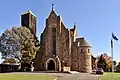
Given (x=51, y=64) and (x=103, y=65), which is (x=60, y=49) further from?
(x=103, y=65)

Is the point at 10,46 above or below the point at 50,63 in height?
above

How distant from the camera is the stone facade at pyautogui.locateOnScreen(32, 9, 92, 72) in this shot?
232 ft

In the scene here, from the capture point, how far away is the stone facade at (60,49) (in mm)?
70688

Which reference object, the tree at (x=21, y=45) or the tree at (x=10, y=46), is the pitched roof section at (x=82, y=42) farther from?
the tree at (x=10, y=46)

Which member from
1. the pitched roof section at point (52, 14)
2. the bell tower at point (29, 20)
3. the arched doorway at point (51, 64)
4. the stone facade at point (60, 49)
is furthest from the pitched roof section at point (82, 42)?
the bell tower at point (29, 20)

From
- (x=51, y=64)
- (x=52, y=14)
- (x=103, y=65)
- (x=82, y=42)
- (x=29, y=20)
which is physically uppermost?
(x=29, y=20)

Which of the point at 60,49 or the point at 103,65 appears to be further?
the point at 103,65

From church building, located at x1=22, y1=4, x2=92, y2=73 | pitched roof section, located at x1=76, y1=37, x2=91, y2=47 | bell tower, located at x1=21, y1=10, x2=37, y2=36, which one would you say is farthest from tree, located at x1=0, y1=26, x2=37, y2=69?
bell tower, located at x1=21, y1=10, x2=37, y2=36

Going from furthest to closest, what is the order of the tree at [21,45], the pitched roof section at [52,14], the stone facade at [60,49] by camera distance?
the pitched roof section at [52,14]
the tree at [21,45]
the stone facade at [60,49]

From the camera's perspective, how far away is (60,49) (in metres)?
71.9

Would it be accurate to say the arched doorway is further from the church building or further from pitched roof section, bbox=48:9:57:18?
pitched roof section, bbox=48:9:57:18

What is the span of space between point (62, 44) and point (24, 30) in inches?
481

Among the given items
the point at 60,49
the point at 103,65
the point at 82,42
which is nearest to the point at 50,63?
the point at 60,49

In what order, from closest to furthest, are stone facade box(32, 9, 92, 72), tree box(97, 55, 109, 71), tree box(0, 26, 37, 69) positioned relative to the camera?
stone facade box(32, 9, 92, 72) → tree box(0, 26, 37, 69) → tree box(97, 55, 109, 71)
